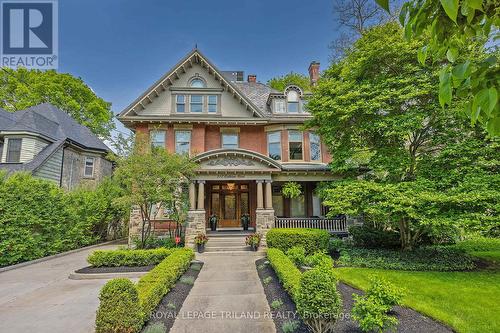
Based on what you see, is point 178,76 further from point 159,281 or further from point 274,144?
point 159,281

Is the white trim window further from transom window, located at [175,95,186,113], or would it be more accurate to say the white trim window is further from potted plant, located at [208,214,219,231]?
potted plant, located at [208,214,219,231]

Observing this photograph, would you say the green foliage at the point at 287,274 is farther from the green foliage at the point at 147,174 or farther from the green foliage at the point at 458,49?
the green foliage at the point at 147,174

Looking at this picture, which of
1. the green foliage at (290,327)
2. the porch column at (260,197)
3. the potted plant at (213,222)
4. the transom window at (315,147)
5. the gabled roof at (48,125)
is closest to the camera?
the green foliage at (290,327)

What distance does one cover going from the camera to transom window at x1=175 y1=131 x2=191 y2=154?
1579cm

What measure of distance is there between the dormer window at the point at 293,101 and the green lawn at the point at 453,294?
10.6 metres

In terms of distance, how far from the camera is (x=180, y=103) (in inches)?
642

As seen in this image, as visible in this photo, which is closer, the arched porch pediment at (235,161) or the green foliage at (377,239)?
the green foliage at (377,239)

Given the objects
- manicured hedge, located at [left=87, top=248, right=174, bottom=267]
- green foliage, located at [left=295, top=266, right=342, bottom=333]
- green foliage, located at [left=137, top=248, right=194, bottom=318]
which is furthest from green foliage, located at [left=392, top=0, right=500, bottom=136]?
manicured hedge, located at [left=87, top=248, right=174, bottom=267]

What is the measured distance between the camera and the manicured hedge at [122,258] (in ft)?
30.9

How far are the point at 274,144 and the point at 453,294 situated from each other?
1151cm

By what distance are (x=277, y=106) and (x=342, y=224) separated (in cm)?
839

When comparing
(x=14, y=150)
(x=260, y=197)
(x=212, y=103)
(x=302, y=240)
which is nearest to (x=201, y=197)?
(x=260, y=197)

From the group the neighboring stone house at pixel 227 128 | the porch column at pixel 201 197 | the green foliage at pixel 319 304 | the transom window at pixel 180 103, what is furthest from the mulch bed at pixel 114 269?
the transom window at pixel 180 103

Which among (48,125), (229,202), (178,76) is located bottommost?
(229,202)
